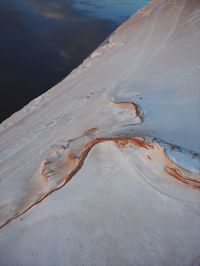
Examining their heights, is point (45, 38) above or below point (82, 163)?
above

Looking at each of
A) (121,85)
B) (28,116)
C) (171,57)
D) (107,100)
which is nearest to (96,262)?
(107,100)

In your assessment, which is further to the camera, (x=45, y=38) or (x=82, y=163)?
(x=45, y=38)

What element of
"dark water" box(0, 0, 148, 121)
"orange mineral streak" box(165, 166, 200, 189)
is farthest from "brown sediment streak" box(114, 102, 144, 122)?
"dark water" box(0, 0, 148, 121)

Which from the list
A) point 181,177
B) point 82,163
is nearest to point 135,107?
point 82,163

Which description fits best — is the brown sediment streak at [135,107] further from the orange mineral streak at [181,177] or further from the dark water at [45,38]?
the dark water at [45,38]

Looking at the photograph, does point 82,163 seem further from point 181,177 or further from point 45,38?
point 45,38

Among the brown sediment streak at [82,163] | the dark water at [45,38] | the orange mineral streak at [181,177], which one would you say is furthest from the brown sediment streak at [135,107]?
the dark water at [45,38]
